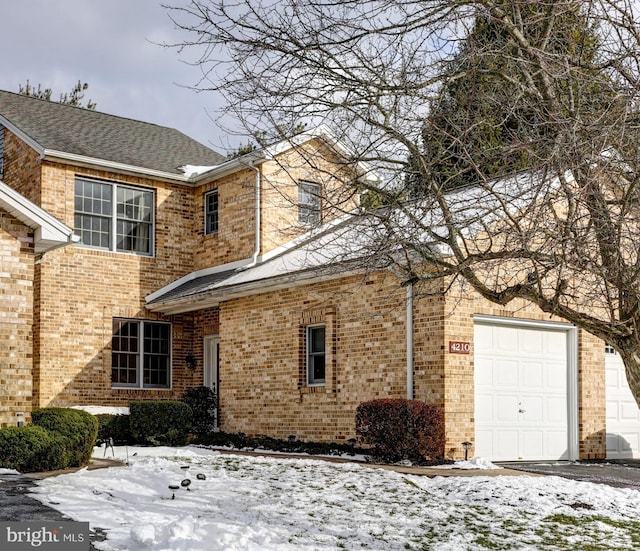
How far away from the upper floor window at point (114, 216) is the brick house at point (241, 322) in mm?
43

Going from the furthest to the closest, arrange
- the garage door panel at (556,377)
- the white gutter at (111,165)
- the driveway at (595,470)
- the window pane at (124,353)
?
the window pane at (124,353), the white gutter at (111,165), the garage door panel at (556,377), the driveway at (595,470)

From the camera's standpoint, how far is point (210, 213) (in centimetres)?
2317

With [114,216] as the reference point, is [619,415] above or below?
below

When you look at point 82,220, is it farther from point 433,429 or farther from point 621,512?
point 621,512

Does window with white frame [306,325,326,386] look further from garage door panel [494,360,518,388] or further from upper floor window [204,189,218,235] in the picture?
upper floor window [204,189,218,235]

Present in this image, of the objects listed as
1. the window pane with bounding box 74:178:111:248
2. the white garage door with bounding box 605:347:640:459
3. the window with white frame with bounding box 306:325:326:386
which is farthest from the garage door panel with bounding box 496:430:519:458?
the window pane with bounding box 74:178:111:248

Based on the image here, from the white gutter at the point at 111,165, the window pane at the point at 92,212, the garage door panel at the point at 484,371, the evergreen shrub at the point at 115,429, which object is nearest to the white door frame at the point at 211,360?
the evergreen shrub at the point at 115,429

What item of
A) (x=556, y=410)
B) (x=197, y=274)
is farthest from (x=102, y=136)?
(x=556, y=410)

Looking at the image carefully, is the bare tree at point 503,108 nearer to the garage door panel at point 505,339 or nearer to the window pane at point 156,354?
the garage door panel at point 505,339

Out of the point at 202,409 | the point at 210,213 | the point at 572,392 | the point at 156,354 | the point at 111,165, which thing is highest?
the point at 111,165

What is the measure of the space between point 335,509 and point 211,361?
12991 mm

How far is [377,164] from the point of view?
29.5 feet

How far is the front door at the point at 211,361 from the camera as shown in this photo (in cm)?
2228

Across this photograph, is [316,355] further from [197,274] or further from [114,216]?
[114,216]
